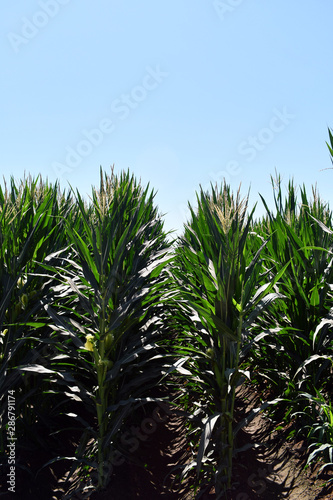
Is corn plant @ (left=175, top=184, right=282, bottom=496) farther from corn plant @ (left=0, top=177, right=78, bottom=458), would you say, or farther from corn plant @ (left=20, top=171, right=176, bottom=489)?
corn plant @ (left=0, top=177, right=78, bottom=458)

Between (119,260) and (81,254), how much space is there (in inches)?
9.1

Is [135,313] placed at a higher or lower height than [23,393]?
higher

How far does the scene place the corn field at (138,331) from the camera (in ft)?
6.36

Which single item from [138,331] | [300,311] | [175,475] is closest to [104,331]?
[138,331]

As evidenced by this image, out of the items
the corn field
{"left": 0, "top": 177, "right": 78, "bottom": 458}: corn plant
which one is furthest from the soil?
{"left": 0, "top": 177, "right": 78, "bottom": 458}: corn plant

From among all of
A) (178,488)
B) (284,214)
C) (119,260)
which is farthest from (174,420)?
(284,214)

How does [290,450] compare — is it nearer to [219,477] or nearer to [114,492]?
[219,477]

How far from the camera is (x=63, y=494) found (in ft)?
6.91

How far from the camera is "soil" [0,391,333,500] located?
198cm

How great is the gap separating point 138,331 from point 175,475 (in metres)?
0.95

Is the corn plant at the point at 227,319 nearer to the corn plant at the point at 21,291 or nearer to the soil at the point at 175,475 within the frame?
the soil at the point at 175,475

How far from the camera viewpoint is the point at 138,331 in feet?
8.00

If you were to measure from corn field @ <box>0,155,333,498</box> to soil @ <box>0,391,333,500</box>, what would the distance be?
0.20 ft

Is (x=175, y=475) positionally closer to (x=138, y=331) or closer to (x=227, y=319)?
(x=138, y=331)
